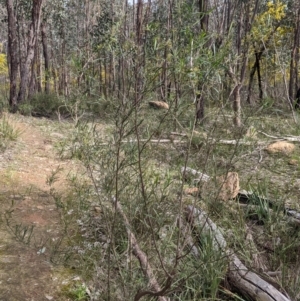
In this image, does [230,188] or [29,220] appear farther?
[230,188]

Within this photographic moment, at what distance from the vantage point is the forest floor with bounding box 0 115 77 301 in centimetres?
238

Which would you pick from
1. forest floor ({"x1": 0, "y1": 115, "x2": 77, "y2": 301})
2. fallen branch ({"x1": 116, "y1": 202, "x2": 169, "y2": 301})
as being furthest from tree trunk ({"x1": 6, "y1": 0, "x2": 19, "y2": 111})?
fallen branch ({"x1": 116, "y1": 202, "x2": 169, "y2": 301})

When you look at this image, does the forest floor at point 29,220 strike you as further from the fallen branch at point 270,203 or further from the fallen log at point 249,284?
the fallen branch at point 270,203

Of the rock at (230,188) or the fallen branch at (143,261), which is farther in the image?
the rock at (230,188)

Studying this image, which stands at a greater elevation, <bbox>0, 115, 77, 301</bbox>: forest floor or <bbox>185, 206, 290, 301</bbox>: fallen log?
<bbox>185, 206, 290, 301</bbox>: fallen log

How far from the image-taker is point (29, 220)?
3.31 metres

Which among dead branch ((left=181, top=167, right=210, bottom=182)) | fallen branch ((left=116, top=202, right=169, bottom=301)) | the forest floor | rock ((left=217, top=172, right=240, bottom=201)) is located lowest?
the forest floor

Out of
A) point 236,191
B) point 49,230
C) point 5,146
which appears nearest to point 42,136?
point 5,146

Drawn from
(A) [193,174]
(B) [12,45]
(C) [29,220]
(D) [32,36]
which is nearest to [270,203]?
(A) [193,174]

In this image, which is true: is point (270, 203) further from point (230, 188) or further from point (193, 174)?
point (193, 174)

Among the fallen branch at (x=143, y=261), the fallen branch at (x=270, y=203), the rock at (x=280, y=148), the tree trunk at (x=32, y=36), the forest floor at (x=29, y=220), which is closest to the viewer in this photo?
the fallen branch at (x=143, y=261)

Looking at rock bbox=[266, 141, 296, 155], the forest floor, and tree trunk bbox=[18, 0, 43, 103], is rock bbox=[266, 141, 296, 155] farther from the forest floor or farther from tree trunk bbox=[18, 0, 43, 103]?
tree trunk bbox=[18, 0, 43, 103]

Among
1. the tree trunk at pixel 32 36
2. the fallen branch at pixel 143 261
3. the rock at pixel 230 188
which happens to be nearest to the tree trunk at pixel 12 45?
the tree trunk at pixel 32 36

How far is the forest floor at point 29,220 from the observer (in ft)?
7.80
